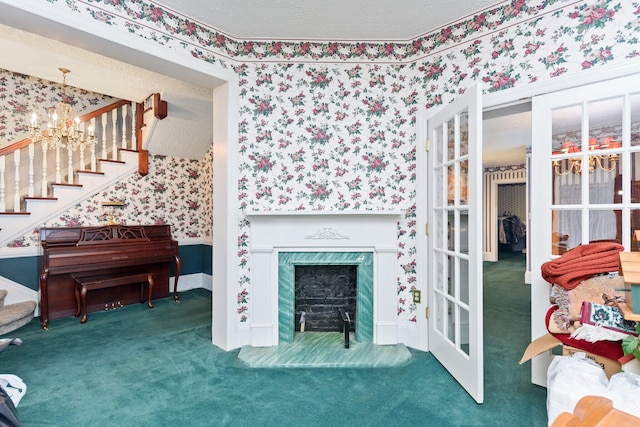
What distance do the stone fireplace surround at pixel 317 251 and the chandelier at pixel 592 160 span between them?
115 cm

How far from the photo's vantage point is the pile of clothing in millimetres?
1392

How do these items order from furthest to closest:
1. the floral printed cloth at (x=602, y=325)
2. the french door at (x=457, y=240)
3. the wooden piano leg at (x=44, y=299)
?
the wooden piano leg at (x=44, y=299), the french door at (x=457, y=240), the floral printed cloth at (x=602, y=325)

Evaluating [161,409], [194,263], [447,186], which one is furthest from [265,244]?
[194,263]

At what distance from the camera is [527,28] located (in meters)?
2.00

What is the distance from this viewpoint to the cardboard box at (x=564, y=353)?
1408 millimetres

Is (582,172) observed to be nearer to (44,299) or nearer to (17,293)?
(44,299)

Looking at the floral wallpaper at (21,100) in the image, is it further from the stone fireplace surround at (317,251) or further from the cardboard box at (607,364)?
the cardboard box at (607,364)

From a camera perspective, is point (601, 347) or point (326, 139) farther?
point (326, 139)

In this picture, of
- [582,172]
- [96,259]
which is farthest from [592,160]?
[96,259]

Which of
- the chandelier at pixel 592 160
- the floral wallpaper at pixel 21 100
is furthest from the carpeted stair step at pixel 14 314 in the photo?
the chandelier at pixel 592 160

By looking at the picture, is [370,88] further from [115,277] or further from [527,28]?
[115,277]

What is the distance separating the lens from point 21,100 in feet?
12.2

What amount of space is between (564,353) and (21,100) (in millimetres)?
5865

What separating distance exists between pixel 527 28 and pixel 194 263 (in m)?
4.53
